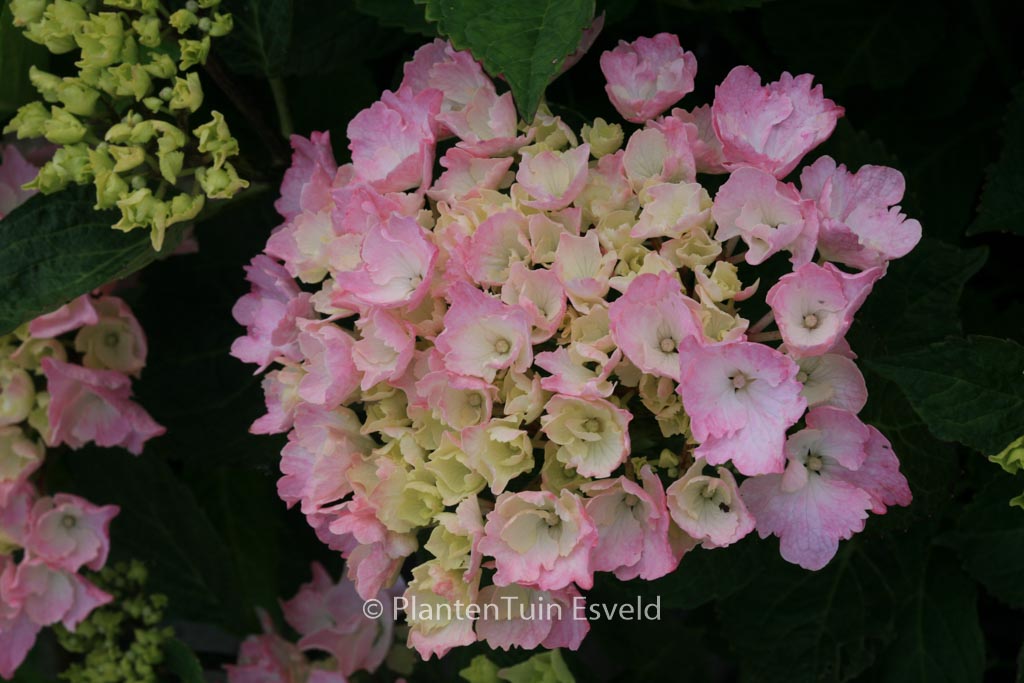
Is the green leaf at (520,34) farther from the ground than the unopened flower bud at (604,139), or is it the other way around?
the green leaf at (520,34)

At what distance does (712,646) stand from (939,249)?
0.53 metres

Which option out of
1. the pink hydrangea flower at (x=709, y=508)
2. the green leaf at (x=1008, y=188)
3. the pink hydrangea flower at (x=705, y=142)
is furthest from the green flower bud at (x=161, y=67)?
the green leaf at (x=1008, y=188)

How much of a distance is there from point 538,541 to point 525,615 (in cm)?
7

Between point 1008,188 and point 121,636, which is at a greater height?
point 1008,188

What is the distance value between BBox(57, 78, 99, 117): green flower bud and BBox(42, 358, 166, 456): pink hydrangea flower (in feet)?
0.81

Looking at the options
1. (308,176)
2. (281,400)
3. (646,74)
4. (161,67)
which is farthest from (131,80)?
(646,74)

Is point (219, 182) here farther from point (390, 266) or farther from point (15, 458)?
point (15, 458)

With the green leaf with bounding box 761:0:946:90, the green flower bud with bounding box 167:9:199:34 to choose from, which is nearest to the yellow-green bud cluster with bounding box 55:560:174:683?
the green flower bud with bounding box 167:9:199:34

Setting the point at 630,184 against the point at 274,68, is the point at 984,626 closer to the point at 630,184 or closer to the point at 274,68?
the point at 630,184

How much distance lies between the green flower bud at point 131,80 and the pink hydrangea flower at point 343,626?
0.51 m

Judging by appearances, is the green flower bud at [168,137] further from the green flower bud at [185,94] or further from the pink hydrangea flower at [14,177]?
the pink hydrangea flower at [14,177]

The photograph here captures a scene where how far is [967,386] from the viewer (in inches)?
29.6

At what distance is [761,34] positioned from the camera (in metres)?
1.19

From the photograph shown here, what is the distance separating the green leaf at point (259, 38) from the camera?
97 cm
